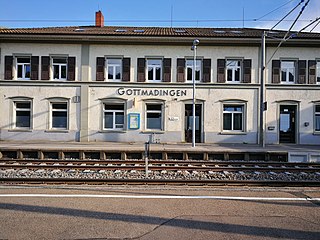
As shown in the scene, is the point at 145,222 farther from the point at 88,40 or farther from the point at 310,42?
the point at 310,42

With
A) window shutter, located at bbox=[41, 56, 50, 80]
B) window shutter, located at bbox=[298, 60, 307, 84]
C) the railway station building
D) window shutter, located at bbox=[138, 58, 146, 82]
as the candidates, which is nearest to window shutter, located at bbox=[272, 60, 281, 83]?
the railway station building

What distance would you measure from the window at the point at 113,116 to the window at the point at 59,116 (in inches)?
121

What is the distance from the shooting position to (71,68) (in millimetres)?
17625

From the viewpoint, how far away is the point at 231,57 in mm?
17766

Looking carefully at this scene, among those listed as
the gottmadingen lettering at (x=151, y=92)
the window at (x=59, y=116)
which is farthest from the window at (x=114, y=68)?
the window at (x=59, y=116)

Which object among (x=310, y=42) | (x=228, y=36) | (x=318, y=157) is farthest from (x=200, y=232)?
(x=310, y=42)

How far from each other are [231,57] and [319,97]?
294 inches

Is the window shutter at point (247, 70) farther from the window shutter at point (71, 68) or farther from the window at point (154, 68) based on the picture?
the window shutter at point (71, 68)

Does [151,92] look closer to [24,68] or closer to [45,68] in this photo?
[45,68]

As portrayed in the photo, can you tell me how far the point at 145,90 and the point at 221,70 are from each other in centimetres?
605

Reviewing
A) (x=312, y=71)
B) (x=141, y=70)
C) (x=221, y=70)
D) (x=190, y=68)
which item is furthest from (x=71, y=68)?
(x=312, y=71)

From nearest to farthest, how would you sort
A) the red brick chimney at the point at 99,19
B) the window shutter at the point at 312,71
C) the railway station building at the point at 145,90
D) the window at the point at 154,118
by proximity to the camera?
the railway station building at the point at 145,90, the window shutter at the point at 312,71, the window at the point at 154,118, the red brick chimney at the point at 99,19

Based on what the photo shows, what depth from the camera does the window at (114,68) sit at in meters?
17.9

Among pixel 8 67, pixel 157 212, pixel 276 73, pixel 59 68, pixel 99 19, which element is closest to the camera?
pixel 157 212
